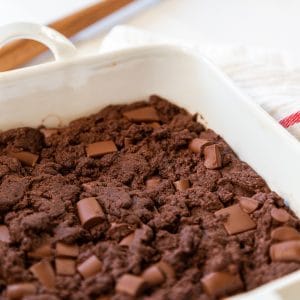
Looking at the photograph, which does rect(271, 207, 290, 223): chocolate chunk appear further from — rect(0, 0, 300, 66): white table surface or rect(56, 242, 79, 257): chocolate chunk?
rect(0, 0, 300, 66): white table surface

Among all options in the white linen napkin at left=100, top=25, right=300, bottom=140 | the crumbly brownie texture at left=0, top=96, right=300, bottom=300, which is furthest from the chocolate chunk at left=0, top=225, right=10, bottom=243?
the white linen napkin at left=100, top=25, right=300, bottom=140

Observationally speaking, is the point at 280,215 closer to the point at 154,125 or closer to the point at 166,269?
the point at 166,269

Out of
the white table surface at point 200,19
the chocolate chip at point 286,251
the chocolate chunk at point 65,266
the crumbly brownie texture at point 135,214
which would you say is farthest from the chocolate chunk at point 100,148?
the white table surface at point 200,19

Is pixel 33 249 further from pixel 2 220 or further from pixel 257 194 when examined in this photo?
pixel 257 194

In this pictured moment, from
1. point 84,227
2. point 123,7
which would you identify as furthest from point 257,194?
point 123,7

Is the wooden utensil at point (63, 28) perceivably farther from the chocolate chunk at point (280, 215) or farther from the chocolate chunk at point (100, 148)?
the chocolate chunk at point (280, 215)
